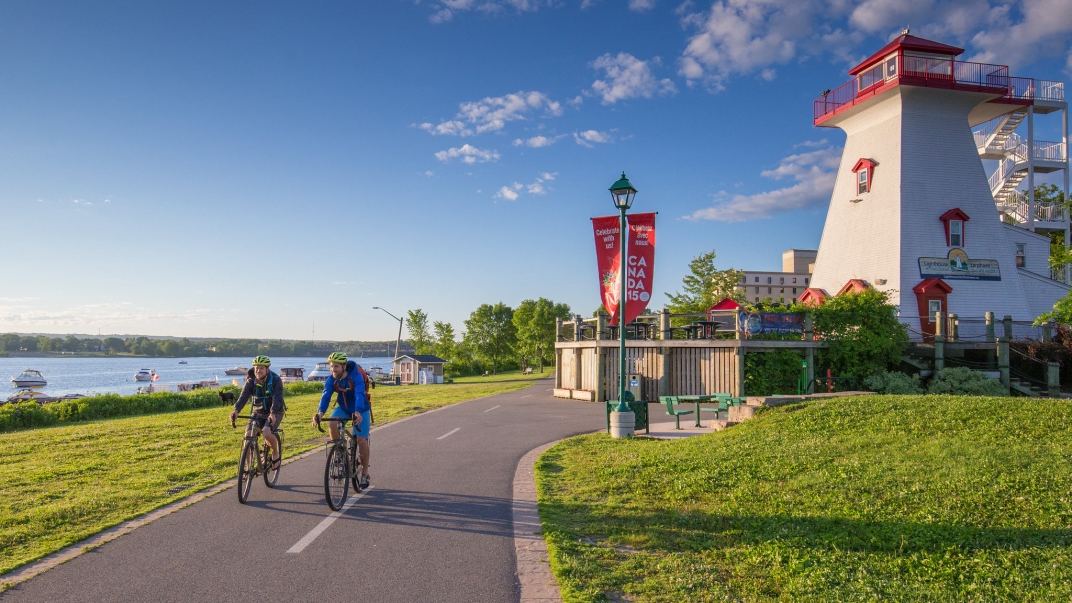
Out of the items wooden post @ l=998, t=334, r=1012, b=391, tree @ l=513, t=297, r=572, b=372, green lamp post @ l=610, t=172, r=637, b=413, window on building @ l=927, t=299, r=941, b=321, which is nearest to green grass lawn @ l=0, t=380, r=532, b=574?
green lamp post @ l=610, t=172, r=637, b=413

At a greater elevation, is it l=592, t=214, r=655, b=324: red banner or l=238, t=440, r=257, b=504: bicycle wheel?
l=592, t=214, r=655, b=324: red banner

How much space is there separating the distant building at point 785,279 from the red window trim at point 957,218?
245 ft

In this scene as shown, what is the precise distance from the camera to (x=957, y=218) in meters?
29.2

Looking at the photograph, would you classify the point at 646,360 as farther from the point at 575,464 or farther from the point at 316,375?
the point at 316,375

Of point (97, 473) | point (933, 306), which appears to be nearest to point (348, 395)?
point (97, 473)

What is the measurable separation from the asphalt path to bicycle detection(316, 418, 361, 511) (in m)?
0.19

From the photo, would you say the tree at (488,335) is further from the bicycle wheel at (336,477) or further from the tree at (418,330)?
the bicycle wheel at (336,477)

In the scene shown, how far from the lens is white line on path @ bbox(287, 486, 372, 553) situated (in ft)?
20.6

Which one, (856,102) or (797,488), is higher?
(856,102)

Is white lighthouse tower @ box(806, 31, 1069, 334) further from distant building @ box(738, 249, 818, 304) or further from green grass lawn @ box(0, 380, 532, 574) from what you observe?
distant building @ box(738, 249, 818, 304)

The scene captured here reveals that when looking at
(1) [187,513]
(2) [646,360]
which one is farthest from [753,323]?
(1) [187,513]

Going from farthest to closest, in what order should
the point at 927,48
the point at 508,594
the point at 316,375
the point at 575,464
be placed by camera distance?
the point at 316,375, the point at 927,48, the point at 575,464, the point at 508,594

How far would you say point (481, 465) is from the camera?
10.9 meters

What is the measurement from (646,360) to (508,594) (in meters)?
19.2
